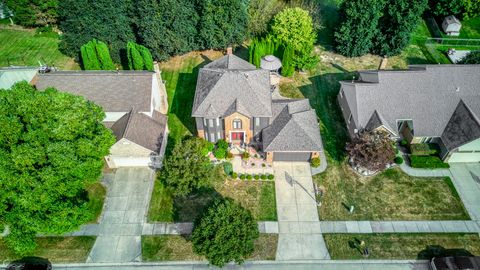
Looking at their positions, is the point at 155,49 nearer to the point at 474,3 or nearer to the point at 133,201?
the point at 133,201

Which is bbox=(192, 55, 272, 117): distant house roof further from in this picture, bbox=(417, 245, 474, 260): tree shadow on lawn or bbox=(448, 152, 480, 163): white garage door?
bbox=(448, 152, 480, 163): white garage door

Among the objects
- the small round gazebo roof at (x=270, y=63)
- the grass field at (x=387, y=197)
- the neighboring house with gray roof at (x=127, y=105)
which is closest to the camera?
the grass field at (x=387, y=197)

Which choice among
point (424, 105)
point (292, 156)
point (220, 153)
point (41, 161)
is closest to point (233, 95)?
point (220, 153)

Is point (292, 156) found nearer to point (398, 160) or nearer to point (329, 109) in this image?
point (329, 109)

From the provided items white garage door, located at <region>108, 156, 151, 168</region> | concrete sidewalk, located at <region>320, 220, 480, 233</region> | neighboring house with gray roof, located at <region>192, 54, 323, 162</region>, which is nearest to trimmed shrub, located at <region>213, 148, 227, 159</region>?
neighboring house with gray roof, located at <region>192, 54, 323, 162</region>

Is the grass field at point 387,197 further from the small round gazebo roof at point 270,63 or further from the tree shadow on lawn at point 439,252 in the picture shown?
the small round gazebo roof at point 270,63

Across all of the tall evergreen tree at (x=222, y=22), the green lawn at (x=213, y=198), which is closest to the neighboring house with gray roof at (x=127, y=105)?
the green lawn at (x=213, y=198)

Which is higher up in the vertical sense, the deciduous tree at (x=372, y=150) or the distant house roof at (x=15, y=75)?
the distant house roof at (x=15, y=75)

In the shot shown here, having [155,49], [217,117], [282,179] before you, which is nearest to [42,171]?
[217,117]
